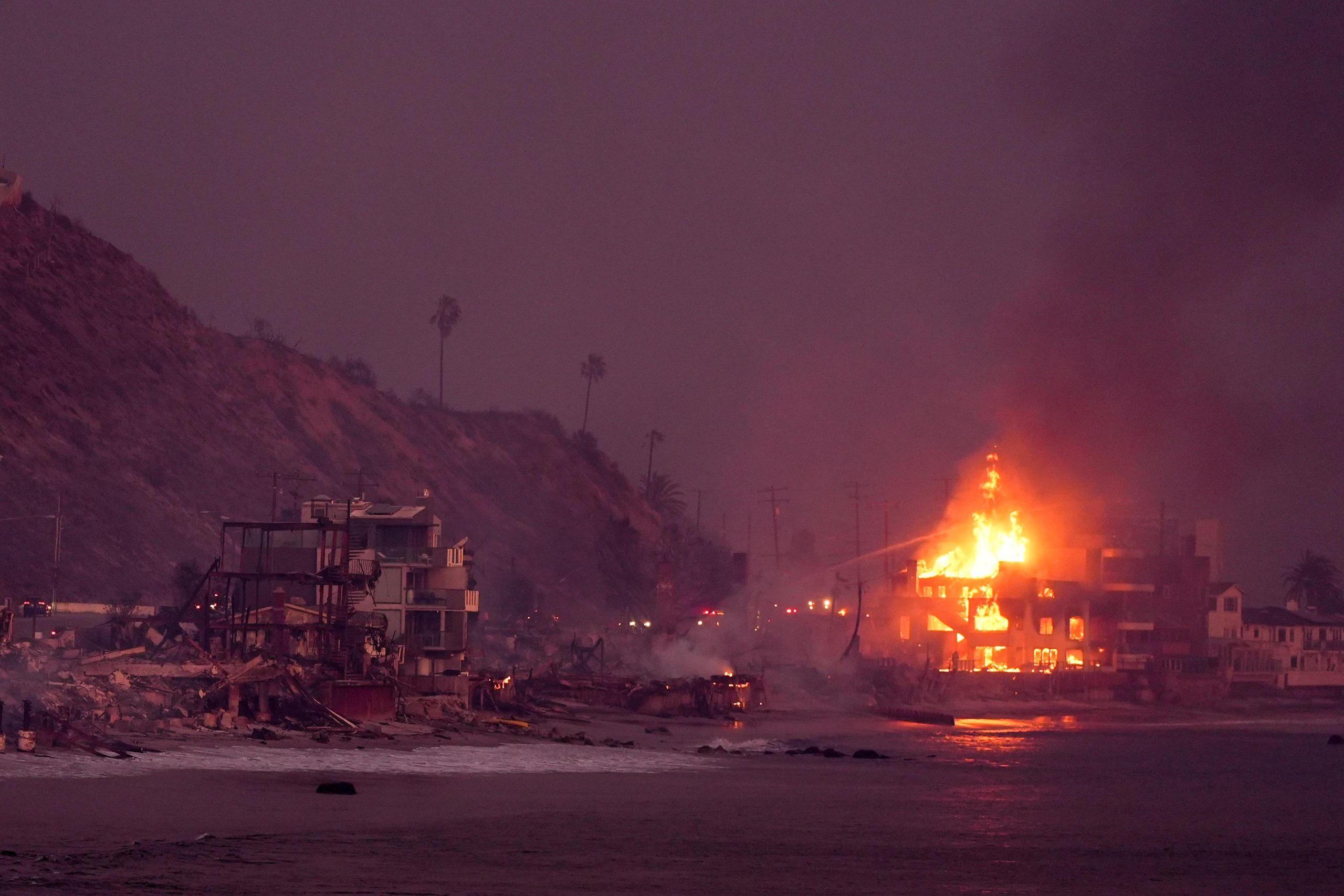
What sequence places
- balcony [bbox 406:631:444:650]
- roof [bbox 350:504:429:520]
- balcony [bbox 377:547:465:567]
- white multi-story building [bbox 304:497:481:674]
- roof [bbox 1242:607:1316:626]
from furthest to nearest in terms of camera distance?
roof [bbox 1242:607:1316:626]
roof [bbox 350:504:429:520]
balcony [bbox 377:547:465:567]
white multi-story building [bbox 304:497:481:674]
balcony [bbox 406:631:444:650]

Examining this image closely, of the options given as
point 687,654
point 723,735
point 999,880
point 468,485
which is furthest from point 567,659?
point 999,880

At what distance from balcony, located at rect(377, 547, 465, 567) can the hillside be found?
84.1 ft

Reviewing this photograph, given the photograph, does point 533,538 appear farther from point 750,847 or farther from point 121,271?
point 750,847

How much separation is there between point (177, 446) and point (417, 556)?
161ft

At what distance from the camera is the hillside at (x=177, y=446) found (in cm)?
11075

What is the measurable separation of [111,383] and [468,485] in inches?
1857

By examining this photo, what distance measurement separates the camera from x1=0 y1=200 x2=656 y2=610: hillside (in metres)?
111

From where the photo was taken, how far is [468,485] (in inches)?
6639

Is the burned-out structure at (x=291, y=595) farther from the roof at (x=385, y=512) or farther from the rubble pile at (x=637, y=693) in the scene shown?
the rubble pile at (x=637, y=693)

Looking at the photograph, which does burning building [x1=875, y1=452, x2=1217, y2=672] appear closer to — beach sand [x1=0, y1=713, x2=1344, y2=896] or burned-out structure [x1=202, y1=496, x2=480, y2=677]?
burned-out structure [x1=202, y1=496, x2=480, y2=677]

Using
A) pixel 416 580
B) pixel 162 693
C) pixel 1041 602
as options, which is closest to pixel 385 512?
pixel 416 580

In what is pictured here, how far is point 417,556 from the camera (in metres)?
87.9

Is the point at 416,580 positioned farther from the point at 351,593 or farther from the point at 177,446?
the point at 177,446

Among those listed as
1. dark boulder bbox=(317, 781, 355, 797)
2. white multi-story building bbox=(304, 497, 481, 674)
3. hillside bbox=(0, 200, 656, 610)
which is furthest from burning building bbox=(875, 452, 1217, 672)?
dark boulder bbox=(317, 781, 355, 797)
